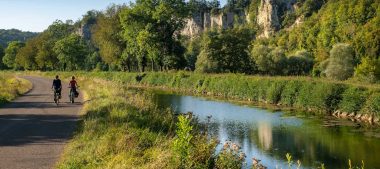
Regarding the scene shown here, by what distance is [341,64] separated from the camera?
77.5 m

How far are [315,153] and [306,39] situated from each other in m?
117

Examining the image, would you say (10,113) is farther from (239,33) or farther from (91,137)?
(239,33)

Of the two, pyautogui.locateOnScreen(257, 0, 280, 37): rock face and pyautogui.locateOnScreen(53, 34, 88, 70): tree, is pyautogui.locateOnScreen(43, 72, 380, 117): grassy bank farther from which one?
pyautogui.locateOnScreen(257, 0, 280, 37): rock face

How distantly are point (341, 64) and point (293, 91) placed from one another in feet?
141

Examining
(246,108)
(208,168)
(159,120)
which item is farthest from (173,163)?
(246,108)

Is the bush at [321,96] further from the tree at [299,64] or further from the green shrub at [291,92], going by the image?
the tree at [299,64]

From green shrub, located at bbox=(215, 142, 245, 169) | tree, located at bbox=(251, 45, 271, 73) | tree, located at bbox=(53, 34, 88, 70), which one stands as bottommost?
green shrub, located at bbox=(215, 142, 245, 169)

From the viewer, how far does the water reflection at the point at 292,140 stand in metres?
18.6

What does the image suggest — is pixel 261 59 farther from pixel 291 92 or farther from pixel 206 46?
pixel 291 92

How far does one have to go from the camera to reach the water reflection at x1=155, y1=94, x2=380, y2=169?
61.0 feet

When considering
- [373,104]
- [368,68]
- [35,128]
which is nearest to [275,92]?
[373,104]

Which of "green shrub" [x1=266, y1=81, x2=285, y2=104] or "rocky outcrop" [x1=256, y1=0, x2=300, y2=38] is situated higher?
"rocky outcrop" [x1=256, y1=0, x2=300, y2=38]

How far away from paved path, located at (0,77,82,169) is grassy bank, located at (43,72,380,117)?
18.9 m

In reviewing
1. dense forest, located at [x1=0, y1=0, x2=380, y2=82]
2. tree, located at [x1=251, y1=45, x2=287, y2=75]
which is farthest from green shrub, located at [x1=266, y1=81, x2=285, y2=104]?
tree, located at [x1=251, y1=45, x2=287, y2=75]
